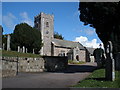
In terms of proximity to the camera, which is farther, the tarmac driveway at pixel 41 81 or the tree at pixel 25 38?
the tree at pixel 25 38

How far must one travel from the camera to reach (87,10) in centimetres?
1973

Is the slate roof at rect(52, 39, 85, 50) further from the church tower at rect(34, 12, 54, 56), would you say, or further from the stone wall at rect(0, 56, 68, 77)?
the stone wall at rect(0, 56, 68, 77)

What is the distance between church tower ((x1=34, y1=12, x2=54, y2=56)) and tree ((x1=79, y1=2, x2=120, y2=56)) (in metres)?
34.4

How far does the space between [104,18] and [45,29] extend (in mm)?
38218

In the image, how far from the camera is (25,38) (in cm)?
4288

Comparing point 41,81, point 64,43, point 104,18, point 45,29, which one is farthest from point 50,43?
point 41,81

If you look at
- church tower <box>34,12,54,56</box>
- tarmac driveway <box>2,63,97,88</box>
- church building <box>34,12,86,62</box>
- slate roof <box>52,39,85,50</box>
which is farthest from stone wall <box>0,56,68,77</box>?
slate roof <box>52,39,85,50</box>

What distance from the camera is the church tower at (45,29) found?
54031 mm

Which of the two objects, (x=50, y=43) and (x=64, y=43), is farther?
(x=64, y=43)

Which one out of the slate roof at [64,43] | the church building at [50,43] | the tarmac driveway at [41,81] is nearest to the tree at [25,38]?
the church building at [50,43]

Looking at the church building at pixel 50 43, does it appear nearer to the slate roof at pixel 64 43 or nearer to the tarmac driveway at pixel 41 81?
the slate roof at pixel 64 43

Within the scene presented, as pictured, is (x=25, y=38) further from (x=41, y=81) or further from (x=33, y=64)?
(x=41, y=81)

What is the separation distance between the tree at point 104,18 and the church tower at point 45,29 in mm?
34374

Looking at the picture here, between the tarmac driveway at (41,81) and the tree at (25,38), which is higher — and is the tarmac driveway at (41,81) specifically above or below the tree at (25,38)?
below
